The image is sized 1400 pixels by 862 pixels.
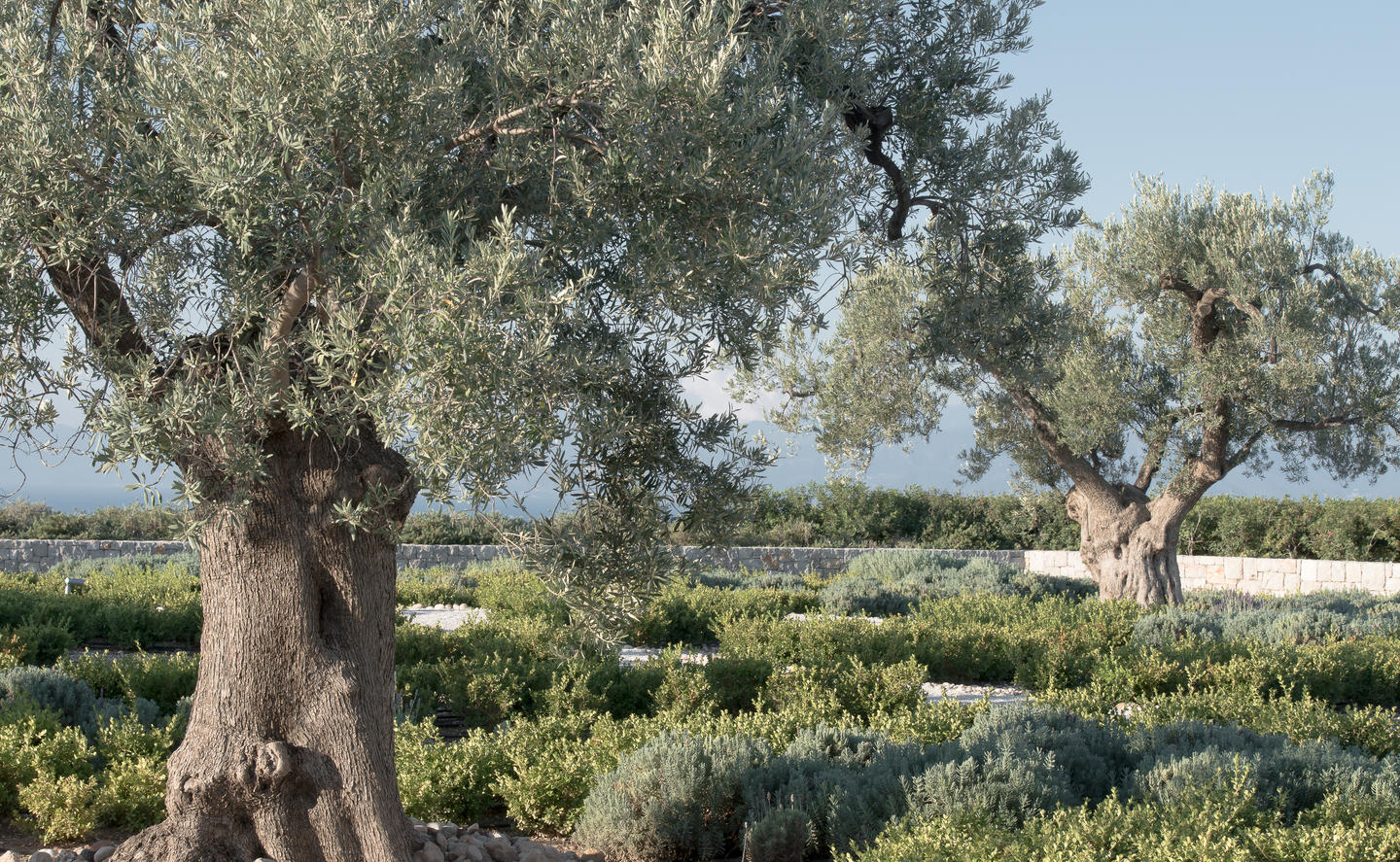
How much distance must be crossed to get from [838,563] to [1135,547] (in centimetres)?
895

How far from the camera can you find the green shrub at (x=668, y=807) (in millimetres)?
5742

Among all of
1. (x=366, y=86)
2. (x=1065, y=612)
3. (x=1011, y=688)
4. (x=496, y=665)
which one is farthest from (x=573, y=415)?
(x=1065, y=612)

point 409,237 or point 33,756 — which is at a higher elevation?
point 409,237

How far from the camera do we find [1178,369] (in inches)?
583

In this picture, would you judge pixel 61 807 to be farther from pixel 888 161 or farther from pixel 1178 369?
pixel 1178 369

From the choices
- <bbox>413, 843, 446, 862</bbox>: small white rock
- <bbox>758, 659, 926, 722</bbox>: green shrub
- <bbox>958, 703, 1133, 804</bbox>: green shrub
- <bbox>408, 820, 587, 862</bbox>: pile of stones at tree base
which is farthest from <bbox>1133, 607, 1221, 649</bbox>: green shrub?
<bbox>413, 843, 446, 862</bbox>: small white rock

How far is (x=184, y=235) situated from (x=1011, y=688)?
30.7ft

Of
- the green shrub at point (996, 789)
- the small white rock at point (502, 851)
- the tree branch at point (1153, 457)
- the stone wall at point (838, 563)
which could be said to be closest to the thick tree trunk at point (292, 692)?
the small white rock at point (502, 851)

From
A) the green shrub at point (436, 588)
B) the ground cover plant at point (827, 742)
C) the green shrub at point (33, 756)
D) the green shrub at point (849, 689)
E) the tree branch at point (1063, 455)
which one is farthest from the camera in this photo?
the green shrub at point (436, 588)

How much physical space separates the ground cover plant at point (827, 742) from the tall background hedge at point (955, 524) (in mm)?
9256

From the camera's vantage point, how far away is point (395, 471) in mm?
4629

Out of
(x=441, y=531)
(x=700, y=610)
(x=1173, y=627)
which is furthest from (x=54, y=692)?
(x=441, y=531)

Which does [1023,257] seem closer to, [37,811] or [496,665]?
[496,665]

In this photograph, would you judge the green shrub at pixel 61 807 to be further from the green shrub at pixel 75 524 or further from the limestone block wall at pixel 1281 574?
the limestone block wall at pixel 1281 574
